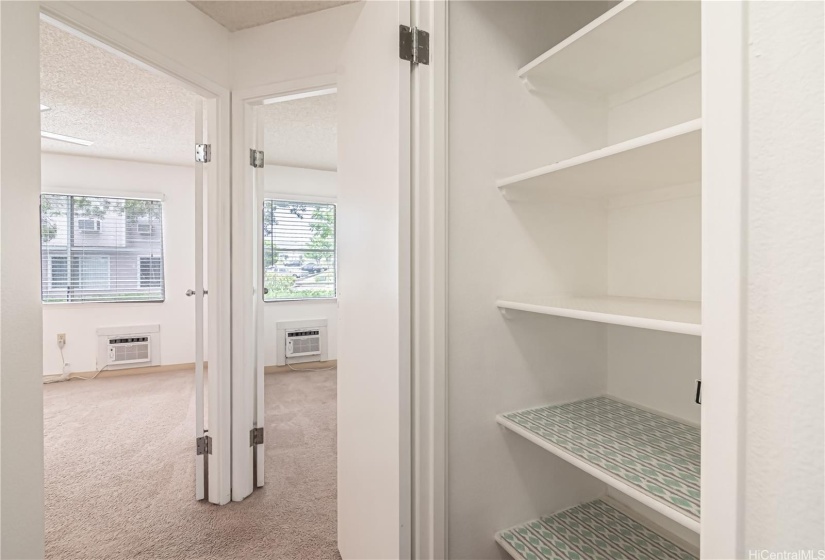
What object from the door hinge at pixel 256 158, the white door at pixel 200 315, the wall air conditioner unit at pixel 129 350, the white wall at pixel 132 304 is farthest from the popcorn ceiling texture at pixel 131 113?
the wall air conditioner unit at pixel 129 350

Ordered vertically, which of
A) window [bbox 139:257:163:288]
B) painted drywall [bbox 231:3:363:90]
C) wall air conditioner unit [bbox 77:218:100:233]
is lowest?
window [bbox 139:257:163:288]

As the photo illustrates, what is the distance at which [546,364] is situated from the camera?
1.32 m

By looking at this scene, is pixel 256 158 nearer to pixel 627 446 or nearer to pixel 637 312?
pixel 637 312

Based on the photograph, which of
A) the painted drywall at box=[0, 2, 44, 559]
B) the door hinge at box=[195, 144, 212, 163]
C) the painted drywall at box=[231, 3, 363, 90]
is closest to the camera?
the painted drywall at box=[0, 2, 44, 559]

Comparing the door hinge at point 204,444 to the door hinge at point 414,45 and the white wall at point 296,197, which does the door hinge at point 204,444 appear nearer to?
the door hinge at point 414,45

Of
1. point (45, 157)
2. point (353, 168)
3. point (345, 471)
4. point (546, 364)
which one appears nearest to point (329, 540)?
point (345, 471)

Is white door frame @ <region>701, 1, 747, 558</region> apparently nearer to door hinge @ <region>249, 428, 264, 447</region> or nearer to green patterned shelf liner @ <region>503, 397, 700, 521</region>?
green patterned shelf liner @ <region>503, 397, 700, 521</region>

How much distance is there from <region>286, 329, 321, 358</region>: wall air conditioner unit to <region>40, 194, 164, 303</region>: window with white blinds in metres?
1.66

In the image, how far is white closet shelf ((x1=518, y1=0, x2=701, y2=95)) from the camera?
91 centimetres

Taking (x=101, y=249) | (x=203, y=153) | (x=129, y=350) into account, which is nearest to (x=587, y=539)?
(x=203, y=153)

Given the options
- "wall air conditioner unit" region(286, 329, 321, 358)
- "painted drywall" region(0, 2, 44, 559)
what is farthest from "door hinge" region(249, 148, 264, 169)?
"wall air conditioner unit" region(286, 329, 321, 358)

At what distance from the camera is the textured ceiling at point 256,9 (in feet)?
5.83

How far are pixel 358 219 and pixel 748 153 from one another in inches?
42.7

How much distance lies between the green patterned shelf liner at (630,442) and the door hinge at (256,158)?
181 cm
